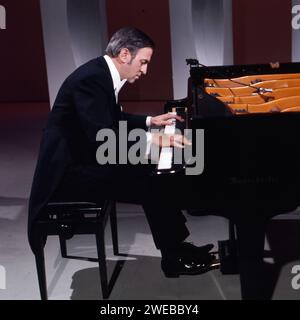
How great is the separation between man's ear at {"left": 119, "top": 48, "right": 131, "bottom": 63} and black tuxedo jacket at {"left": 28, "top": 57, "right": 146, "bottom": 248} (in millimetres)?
81

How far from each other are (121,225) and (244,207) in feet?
5.68

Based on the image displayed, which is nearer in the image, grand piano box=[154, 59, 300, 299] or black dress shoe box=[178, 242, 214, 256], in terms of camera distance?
grand piano box=[154, 59, 300, 299]

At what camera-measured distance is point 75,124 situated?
264cm

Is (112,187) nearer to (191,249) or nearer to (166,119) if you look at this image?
(166,119)

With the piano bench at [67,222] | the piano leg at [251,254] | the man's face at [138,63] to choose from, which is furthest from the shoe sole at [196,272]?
the man's face at [138,63]

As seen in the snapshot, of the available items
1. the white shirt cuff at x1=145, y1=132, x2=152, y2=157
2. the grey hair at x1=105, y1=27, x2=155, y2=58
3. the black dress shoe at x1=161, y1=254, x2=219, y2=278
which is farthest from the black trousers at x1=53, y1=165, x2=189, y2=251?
the grey hair at x1=105, y1=27, x2=155, y2=58

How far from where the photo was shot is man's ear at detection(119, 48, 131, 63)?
255 centimetres

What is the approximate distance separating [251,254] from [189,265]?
0.81 metres

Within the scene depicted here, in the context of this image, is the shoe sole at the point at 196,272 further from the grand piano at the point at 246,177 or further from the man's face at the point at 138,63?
the man's face at the point at 138,63

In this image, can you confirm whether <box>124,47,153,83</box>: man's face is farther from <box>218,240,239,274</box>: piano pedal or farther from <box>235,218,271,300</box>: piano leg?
<box>218,240,239,274</box>: piano pedal

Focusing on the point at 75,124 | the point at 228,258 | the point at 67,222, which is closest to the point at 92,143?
the point at 75,124

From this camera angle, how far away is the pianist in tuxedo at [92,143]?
8.20 ft

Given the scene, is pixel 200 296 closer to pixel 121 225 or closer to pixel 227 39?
pixel 121 225

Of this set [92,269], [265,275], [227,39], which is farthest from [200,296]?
[227,39]
